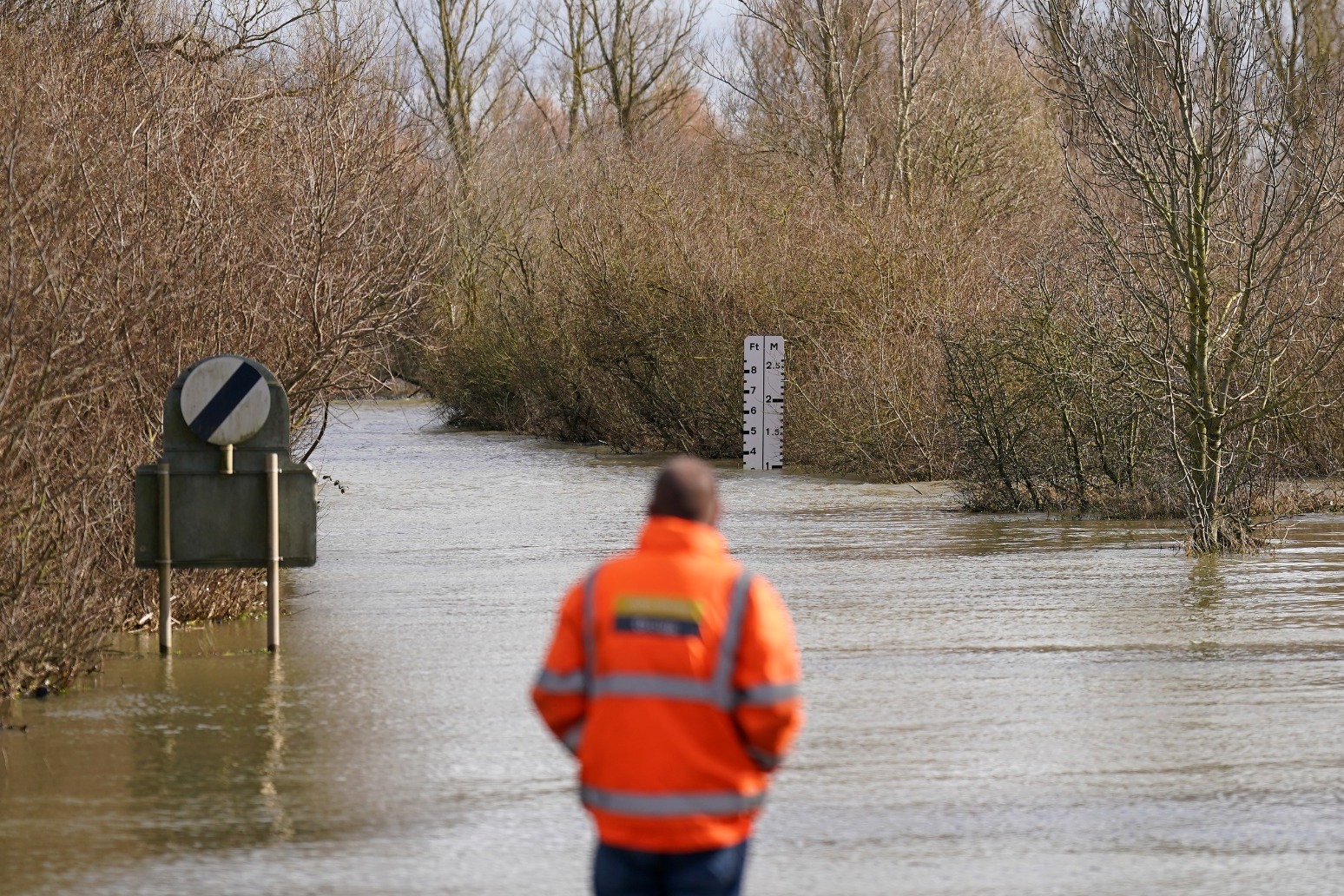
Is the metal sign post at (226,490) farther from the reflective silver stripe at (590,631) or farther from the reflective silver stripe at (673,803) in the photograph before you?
the reflective silver stripe at (673,803)

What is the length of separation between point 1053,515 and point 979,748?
Result: 40.8 feet

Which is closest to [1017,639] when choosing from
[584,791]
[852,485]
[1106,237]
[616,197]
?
[1106,237]

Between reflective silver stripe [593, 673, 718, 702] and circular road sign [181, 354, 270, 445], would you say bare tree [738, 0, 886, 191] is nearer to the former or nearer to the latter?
circular road sign [181, 354, 270, 445]

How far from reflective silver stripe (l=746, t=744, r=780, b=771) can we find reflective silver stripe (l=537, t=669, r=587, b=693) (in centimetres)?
38

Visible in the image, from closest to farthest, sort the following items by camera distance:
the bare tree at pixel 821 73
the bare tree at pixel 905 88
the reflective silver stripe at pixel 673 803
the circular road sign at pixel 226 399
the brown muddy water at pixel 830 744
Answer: the reflective silver stripe at pixel 673 803 < the brown muddy water at pixel 830 744 < the circular road sign at pixel 226 399 < the bare tree at pixel 905 88 < the bare tree at pixel 821 73

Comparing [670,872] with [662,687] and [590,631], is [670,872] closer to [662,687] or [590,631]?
[662,687]

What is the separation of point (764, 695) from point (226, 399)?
692cm

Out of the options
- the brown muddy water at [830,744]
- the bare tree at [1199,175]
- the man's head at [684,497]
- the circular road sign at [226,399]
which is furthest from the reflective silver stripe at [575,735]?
the bare tree at [1199,175]

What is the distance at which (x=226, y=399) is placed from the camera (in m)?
10.5

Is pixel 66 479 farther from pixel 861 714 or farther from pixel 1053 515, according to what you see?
pixel 1053 515

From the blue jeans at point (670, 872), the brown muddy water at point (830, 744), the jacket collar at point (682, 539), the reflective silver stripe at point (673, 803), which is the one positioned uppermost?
the jacket collar at point (682, 539)

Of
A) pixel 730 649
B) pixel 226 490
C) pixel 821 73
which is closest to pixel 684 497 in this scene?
pixel 730 649

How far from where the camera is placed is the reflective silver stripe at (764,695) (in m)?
4.05

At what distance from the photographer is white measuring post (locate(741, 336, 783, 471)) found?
29312mm
